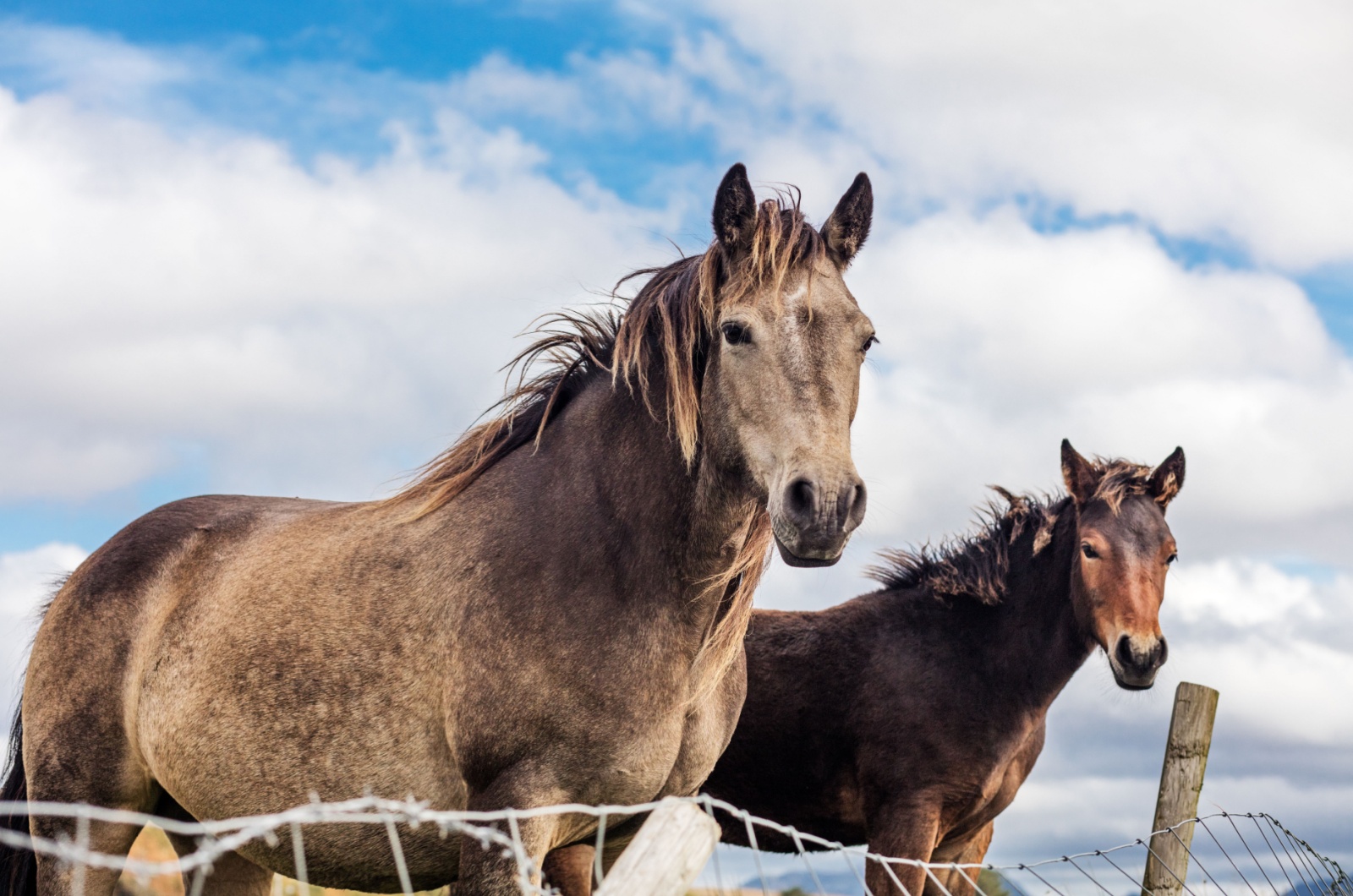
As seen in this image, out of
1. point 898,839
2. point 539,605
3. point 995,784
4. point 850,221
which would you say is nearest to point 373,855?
point 539,605

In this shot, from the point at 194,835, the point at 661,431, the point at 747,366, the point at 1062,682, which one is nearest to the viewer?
the point at 747,366

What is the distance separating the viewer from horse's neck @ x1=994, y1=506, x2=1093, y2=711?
23.6ft

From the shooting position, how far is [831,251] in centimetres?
440

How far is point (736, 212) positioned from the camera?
418 centimetres

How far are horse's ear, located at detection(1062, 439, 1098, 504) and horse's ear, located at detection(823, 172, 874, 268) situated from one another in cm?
354

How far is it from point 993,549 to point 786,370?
4367 mm

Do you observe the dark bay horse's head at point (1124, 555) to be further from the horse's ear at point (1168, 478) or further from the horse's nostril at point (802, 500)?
the horse's nostril at point (802, 500)

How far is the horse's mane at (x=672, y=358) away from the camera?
4105 mm

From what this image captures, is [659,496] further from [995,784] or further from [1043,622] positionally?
[1043,622]

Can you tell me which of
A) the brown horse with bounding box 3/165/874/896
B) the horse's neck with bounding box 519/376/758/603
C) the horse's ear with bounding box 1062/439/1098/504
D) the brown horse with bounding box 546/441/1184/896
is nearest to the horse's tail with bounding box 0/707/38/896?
the brown horse with bounding box 3/165/874/896

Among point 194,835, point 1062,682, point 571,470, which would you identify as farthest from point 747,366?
point 1062,682

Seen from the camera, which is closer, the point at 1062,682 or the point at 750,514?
the point at 750,514

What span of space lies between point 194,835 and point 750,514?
2947 mm

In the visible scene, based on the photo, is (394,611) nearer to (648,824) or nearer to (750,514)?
(750,514)
